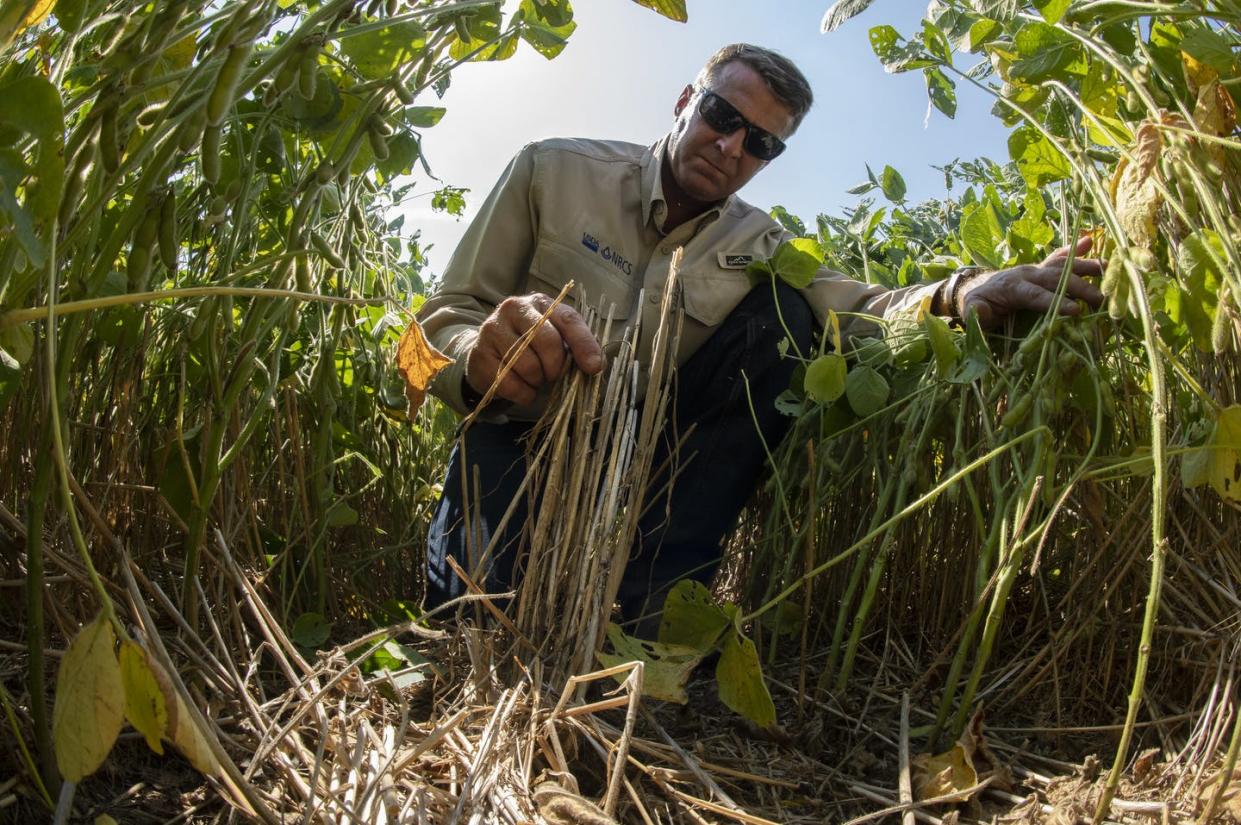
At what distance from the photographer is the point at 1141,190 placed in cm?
98

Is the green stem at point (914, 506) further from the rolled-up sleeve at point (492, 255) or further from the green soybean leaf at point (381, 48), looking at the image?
the rolled-up sleeve at point (492, 255)

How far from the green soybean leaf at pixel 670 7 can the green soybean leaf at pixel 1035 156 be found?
0.62 metres

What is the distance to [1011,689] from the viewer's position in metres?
1.26

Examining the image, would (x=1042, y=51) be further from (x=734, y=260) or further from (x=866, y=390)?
(x=734, y=260)

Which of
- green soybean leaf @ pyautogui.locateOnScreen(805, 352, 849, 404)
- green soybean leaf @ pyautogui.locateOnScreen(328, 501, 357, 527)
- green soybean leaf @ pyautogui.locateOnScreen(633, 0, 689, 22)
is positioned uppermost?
green soybean leaf @ pyautogui.locateOnScreen(633, 0, 689, 22)

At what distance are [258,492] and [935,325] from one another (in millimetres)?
949

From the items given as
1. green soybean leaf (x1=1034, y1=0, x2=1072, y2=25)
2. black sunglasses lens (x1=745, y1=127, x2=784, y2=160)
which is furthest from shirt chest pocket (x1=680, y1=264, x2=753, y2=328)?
green soybean leaf (x1=1034, y1=0, x2=1072, y2=25)

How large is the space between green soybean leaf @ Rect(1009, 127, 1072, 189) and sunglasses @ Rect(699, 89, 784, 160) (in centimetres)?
79

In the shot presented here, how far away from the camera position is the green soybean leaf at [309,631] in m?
1.36

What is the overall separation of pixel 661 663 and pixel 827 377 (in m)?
0.48

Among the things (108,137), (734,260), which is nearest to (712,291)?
(734,260)

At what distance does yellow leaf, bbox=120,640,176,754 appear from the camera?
1.75ft

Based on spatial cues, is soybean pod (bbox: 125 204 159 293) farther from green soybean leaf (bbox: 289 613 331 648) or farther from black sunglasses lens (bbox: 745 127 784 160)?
black sunglasses lens (bbox: 745 127 784 160)

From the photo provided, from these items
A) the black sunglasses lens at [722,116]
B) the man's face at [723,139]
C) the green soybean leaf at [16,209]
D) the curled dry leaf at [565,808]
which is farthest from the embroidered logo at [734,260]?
the green soybean leaf at [16,209]
